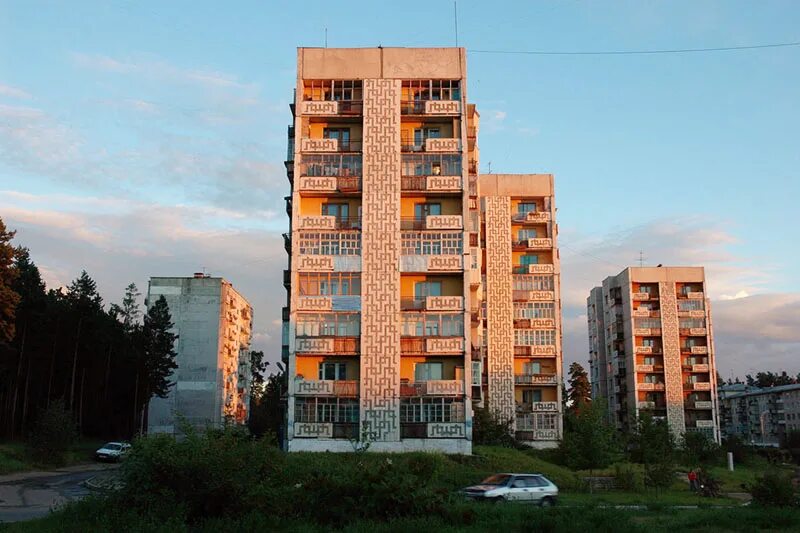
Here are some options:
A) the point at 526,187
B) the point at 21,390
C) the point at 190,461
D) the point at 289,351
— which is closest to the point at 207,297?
the point at 21,390

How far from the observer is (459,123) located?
5194 centimetres

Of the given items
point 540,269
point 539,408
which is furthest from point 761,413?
point 539,408

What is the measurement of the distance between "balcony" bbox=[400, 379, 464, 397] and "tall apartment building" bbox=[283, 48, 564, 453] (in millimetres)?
69

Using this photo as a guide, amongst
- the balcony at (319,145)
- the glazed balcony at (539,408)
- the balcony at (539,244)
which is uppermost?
the balcony at (319,145)

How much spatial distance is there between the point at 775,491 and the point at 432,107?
33709 mm

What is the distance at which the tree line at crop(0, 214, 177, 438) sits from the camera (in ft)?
209

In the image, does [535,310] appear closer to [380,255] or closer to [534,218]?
[534,218]

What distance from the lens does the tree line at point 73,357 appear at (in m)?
63.6

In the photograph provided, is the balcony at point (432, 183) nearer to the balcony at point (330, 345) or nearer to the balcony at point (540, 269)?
the balcony at point (330, 345)

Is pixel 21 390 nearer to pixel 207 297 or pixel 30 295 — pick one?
pixel 30 295

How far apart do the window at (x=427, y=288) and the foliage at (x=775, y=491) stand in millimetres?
26645

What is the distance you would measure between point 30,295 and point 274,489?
5256 cm

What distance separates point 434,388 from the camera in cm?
4809

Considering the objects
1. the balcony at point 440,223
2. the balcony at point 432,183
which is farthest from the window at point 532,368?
the balcony at point 432,183
